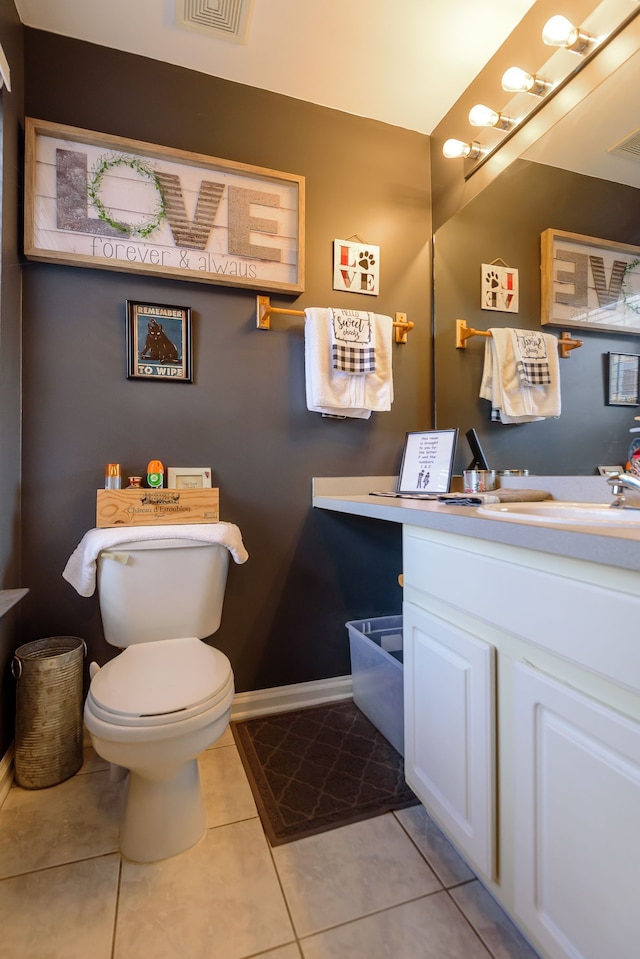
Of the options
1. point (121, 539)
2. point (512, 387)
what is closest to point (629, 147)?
point (512, 387)

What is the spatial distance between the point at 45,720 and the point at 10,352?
3.76 ft

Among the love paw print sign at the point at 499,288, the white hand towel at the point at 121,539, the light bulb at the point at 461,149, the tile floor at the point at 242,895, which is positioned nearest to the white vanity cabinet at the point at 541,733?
the tile floor at the point at 242,895

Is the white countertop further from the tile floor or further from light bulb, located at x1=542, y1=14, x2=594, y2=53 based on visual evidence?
light bulb, located at x1=542, y1=14, x2=594, y2=53

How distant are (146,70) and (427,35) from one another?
1.02 meters

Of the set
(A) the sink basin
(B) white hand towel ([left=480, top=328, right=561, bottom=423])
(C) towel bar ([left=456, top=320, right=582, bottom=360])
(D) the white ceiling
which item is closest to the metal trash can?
(A) the sink basin

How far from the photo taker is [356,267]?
1882 millimetres

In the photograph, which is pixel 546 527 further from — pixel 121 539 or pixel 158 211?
pixel 158 211

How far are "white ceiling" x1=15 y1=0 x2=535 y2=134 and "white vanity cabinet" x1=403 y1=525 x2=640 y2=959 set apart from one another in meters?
1.76

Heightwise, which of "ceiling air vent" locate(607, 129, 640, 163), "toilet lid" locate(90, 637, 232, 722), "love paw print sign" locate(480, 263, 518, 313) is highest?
"ceiling air vent" locate(607, 129, 640, 163)

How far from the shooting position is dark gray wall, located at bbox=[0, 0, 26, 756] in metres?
1.33

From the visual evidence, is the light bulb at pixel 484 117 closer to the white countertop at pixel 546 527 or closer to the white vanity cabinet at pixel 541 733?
the white countertop at pixel 546 527

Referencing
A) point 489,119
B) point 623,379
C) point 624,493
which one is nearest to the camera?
point 624,493

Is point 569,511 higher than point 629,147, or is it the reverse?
point 629,147

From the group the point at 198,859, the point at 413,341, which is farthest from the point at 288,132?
the point at 198,859
